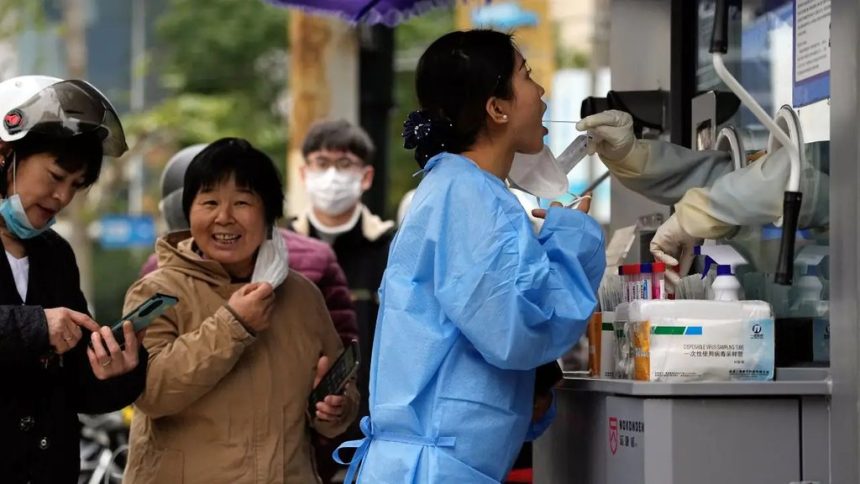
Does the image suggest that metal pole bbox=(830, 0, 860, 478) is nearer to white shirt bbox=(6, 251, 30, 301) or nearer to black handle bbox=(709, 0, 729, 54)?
black handle bbox=(709, 0, 729, 54)

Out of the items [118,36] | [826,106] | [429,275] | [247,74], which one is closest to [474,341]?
[429,275]

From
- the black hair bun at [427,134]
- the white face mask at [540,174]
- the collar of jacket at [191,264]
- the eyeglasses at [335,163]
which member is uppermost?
the eyeglasses at [335,163]

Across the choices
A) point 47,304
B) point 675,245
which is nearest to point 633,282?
point 675,245

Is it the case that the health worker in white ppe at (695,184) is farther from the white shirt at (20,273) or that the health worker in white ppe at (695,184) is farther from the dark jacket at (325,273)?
the dark jacket at (325,273)

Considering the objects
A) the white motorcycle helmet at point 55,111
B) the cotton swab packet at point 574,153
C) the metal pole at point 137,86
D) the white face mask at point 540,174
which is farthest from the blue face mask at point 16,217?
the metal pole at point 137,86

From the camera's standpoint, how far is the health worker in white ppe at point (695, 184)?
3.65 meters

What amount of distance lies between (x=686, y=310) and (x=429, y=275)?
0.60 metres

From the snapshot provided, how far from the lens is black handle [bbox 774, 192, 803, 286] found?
3383mm

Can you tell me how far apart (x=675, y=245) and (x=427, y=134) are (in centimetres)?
80

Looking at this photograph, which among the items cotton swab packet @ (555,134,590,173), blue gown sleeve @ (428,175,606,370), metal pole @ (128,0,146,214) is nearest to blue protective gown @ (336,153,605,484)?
blue gown sleeve @ (428,175,606,370)

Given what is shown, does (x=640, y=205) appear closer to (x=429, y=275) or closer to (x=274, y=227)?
(x=274, y=227)

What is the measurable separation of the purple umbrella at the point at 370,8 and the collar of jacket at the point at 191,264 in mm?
1697

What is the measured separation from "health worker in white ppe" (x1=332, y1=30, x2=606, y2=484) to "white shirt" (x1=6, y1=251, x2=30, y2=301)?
1.01m

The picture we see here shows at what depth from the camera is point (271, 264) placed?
453 centimetres
